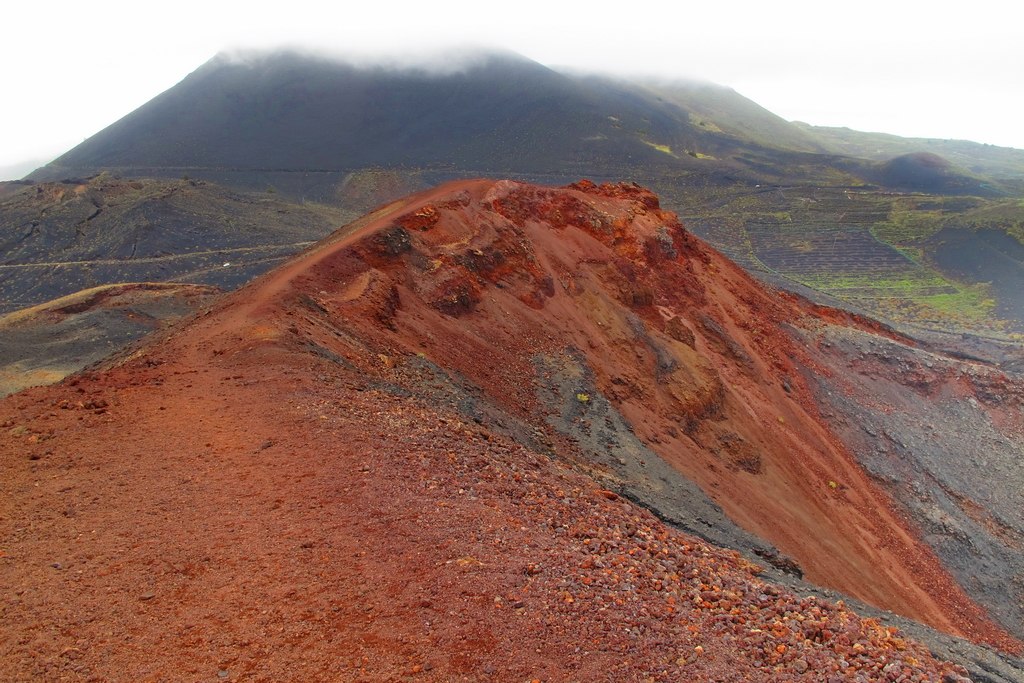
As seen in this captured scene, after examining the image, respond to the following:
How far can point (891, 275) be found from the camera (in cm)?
4816

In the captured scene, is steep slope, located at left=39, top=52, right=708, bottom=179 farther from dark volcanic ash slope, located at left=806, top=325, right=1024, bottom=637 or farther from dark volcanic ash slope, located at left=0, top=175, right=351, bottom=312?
dark volcanic ash slope, located at left=806, top=325, right=1024, bottom=637

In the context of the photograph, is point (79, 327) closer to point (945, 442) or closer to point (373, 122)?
point (945, 442)

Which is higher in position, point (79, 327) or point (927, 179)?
point (927, 179)

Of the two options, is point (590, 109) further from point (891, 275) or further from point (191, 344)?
point (191, 344)

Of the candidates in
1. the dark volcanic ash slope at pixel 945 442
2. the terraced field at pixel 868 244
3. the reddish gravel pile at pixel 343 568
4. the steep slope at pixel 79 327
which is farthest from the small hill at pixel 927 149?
the reddish gravel pile at pixel 343 568

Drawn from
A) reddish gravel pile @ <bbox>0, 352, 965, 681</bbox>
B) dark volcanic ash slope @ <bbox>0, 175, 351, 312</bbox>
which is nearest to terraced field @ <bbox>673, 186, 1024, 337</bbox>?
dark volcanic ash slope @ <bbox>0, 175, 351, 312</bbox>

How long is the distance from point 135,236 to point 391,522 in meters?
44.7

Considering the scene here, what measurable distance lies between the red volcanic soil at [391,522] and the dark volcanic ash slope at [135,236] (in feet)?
92.2

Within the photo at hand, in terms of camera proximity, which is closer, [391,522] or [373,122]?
[391,522]

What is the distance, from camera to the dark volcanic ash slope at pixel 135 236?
126 ft

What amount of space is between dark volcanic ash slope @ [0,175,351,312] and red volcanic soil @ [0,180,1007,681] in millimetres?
28118

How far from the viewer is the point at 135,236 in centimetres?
4322

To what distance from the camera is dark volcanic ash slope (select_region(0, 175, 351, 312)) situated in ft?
126

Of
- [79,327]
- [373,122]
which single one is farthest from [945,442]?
[373,122]
